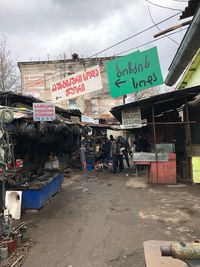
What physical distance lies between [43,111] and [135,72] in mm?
2520

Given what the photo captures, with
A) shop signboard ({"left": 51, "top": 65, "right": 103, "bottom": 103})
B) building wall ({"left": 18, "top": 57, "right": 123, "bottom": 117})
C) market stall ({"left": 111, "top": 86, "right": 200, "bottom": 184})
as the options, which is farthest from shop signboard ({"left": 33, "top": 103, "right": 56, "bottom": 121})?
building wall ({"left": 18, "top": 57, "right": 123, "bottom": 117})

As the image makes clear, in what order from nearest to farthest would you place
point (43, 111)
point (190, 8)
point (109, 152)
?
point (190, 8)
point (43, 111)
point (109, 152)

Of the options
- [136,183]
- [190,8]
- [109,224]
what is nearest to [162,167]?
[136,183]

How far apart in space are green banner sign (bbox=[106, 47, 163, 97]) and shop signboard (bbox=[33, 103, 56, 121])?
1.80 m

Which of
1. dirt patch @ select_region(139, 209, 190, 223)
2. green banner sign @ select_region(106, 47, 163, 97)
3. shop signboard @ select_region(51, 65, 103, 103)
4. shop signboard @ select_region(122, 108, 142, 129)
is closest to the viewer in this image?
green banner sign @ select_region(106, 47, 163, 97)

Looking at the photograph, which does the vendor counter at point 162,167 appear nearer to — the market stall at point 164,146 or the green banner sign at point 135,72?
the market stall at point 164,146

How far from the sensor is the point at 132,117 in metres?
10.9

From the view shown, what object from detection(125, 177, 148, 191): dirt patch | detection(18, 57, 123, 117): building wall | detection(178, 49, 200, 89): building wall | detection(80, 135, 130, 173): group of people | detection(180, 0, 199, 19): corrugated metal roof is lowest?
detection(125, 177, 148, 191): dirt patch

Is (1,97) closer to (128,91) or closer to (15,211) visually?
(15,211)

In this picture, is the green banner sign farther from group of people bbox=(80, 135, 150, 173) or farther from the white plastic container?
group of people bbox=(80, 135, 150, 173)

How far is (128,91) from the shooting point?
593 cm

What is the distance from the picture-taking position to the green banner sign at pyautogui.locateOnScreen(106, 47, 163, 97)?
5750 mm

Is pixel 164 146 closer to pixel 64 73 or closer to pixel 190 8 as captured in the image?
pixel 190 8

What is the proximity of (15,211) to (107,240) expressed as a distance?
9.10ft
